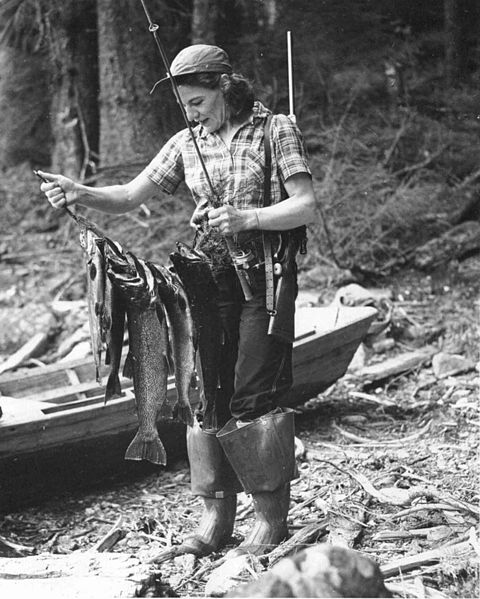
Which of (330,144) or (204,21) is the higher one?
(204,21)

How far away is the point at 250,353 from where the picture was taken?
4012 millimetres

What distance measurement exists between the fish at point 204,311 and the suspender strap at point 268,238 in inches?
9.7

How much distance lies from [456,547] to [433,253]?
21.7 ft

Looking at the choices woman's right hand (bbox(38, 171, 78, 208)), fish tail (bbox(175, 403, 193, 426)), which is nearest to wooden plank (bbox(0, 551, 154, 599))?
fish tail (bbox(175, 403, 193, 426))

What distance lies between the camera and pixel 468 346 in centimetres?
827

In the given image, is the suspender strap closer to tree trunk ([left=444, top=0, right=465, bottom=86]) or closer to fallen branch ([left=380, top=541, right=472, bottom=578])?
fallen branch ([left=380, top=541, right=472, bottom=578])

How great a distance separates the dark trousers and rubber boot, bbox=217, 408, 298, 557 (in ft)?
0.22

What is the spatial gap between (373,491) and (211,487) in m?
Answer: 1.15

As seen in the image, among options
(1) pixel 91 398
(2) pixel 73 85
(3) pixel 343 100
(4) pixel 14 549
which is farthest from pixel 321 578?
(2) pixel 73 85

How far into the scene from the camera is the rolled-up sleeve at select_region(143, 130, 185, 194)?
14.0ft

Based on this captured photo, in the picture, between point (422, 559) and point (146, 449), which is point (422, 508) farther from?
point (146, 449)

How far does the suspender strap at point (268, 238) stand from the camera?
13.0 ft

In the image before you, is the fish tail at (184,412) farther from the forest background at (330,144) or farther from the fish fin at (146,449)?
the forest background at (330,144)

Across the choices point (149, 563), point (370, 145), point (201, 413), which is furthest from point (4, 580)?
point (370, 145)
